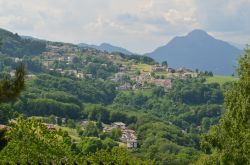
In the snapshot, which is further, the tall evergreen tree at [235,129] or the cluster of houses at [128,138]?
the cluster of houses at [128,138]

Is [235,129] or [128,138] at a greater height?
[235,129]

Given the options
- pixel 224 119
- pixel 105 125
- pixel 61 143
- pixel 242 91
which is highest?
pixel 242 91

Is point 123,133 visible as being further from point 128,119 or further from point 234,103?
point 234,103

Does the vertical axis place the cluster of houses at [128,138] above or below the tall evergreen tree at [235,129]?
below

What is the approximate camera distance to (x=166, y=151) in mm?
126375

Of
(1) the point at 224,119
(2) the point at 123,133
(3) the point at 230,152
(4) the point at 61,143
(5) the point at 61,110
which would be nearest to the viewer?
(3) the point at 230,152

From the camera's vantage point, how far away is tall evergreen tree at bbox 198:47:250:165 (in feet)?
82.4

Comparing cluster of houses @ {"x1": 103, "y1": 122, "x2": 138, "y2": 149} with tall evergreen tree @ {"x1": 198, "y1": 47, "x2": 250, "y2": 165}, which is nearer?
tall evergreen tree @ {"x1": 198, "y1": 47, "x2": 250, "y2": 165}

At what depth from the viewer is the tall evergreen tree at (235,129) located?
2512 centimetres

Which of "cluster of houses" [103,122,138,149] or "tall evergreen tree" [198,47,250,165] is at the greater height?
"tall evergreen tree" [198,47,250,165]

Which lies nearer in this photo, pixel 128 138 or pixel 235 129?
pixel 235 129

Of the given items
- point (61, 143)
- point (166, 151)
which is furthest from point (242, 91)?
point (166, 151)

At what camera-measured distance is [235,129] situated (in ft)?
86.5

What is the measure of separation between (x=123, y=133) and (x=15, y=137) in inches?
4801
